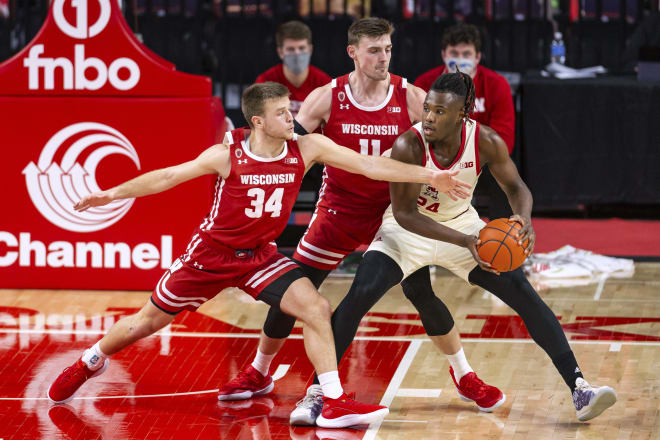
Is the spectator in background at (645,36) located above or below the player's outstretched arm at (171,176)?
above

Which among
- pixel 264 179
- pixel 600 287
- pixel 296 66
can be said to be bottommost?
pixel 600 287

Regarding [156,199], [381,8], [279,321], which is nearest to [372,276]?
[279,321]

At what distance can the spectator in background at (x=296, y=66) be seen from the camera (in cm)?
956

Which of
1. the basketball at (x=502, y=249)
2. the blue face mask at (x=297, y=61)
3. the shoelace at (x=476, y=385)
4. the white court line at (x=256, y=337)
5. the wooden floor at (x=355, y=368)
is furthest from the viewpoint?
the blue face mask at (x=297, y=61)

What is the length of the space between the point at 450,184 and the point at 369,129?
101 centimetres

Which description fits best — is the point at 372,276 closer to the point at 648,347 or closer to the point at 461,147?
the point at 461,147

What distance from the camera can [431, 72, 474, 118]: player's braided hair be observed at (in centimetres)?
569

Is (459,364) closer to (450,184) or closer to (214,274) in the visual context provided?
(450,184)

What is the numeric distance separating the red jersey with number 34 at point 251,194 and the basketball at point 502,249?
3.26ft

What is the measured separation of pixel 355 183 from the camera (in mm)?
6359

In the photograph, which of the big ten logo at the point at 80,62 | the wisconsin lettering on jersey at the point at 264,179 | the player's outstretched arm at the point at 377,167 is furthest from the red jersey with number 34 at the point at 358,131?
the big ten logo at the point at 80,62

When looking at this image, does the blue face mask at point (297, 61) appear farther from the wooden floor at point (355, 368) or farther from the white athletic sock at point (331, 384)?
the white athletic sock at point (331, 384)

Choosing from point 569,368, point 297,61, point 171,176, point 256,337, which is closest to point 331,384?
point 569,368

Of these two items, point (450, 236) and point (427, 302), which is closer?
point (450, 236)
